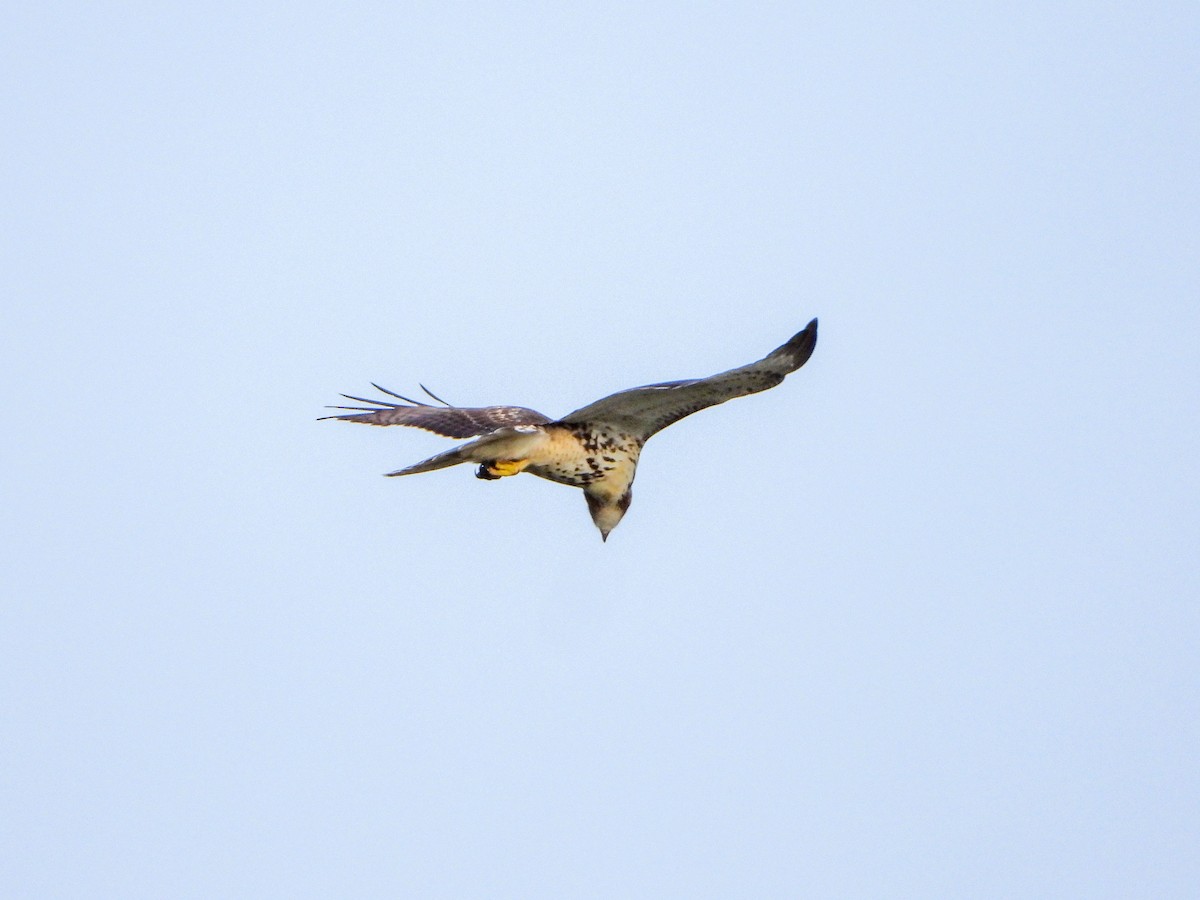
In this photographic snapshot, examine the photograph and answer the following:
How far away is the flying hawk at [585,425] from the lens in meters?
9.67

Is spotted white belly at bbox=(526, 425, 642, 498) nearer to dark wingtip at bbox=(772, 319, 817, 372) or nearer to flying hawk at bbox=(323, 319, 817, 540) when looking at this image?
flying hawk at bbox=(323, 319, 817, 540)

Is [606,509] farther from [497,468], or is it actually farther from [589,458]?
[497,468]

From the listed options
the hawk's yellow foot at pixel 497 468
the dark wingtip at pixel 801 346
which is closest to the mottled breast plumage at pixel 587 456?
the hawk's yellow foot at pixel 497 468

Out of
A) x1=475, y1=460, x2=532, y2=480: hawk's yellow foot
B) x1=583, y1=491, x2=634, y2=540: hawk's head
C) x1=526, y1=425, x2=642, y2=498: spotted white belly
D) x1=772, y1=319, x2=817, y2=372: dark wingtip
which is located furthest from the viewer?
x1=583, y1=491, x2=634, y2=540: hawk's head

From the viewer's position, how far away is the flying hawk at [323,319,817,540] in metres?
9.67

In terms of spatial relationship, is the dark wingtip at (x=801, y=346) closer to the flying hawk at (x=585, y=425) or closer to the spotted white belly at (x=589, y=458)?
the flying hawk at (x=585, y=425)

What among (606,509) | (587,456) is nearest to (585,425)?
(587,456)

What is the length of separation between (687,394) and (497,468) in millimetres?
1148

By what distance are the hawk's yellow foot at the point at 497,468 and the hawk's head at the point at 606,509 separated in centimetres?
88

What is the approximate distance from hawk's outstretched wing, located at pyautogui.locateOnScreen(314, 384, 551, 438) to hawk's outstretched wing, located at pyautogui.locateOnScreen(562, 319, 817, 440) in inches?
11.7

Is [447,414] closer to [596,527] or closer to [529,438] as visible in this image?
[529,438]

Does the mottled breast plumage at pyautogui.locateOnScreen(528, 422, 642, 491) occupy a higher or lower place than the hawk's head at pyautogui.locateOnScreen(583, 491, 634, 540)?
higher

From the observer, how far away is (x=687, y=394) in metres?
9.99

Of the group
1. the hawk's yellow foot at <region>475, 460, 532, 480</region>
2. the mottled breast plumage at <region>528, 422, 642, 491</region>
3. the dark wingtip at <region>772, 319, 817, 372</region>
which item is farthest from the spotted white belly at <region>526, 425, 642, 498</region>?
the dark wingtip at <region>772, 319, 817, 372</region>
